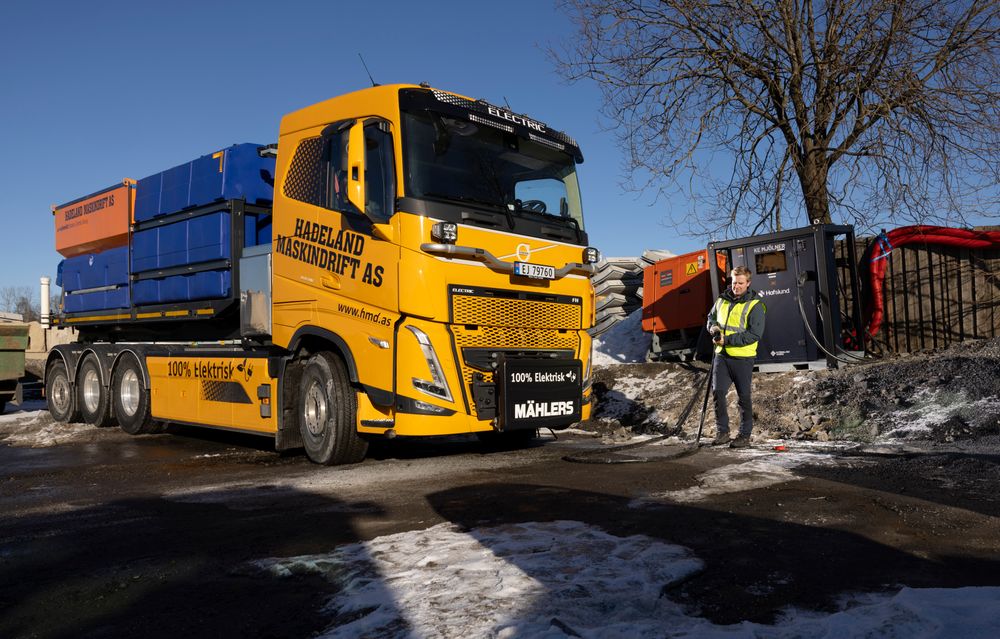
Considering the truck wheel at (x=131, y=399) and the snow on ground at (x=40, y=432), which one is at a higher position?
the truck wheel at (x=131, y=399)

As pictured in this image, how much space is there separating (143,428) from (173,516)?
21.3 feet

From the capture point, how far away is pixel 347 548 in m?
4.18

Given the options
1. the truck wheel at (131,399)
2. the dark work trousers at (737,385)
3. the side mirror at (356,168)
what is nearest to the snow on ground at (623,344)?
the dark work trousers at (737,385)

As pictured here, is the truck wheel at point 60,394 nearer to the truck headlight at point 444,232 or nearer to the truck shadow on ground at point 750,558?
the truck headlight at point 444,232

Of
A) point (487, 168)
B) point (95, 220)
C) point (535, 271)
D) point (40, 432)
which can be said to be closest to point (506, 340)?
point (535, 271)

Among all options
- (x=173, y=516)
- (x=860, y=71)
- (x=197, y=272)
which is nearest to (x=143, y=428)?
(x=197, y=272)

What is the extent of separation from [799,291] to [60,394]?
12130 mm

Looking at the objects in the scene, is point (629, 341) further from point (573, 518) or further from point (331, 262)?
point (573, 518)

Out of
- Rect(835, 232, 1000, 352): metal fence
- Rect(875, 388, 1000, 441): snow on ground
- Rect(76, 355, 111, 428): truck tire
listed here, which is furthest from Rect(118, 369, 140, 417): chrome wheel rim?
Rect(835, 232, 1000, 352): metal fence

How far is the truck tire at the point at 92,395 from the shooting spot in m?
11.6

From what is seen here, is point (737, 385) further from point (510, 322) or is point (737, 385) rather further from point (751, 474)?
point (510, 322)

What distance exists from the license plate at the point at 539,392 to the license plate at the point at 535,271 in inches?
32.3

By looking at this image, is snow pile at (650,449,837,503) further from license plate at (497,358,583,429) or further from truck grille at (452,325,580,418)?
truck grille at (452,325,580,418)

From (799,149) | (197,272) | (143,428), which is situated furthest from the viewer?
(799,149)
